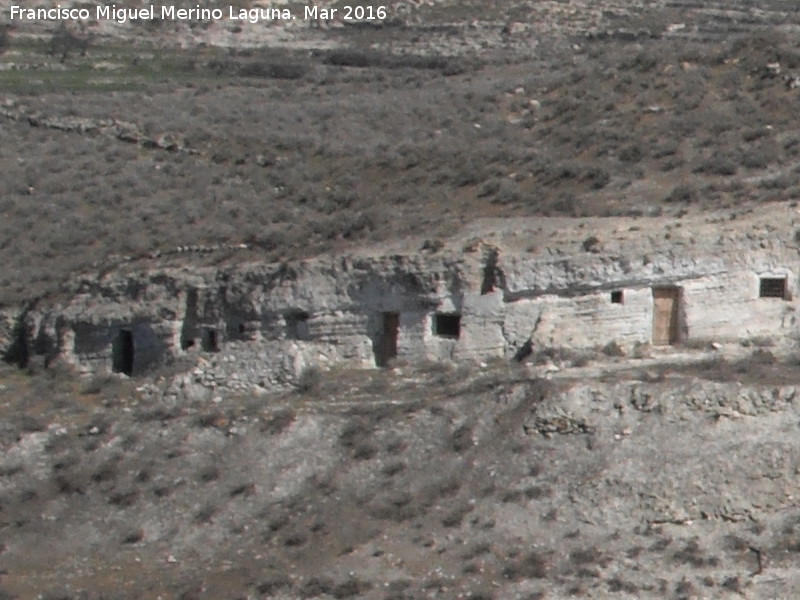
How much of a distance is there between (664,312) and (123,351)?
33.1 ft

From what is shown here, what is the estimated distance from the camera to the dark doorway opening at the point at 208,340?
3203 centimetres

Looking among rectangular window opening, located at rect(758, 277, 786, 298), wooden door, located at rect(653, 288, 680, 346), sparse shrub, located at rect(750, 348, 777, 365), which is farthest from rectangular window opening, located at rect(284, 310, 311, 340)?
rectangular window opening, located at rect(758, 277, 786, 298)

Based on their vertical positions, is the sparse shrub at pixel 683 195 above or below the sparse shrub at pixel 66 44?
below

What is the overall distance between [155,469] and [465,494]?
5205mm

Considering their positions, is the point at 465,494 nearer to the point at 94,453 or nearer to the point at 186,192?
the point at 94,453

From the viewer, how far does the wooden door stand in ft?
97.7

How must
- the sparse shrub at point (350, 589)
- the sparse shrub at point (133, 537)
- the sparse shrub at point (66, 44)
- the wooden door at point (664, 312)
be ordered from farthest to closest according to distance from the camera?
1. the sparse shrub at point (66, 44)
2. the wooden door at point (664, 312)
3. the sparse shrub at point (133, 537)
4. the sparse shrub at point (350, 589)

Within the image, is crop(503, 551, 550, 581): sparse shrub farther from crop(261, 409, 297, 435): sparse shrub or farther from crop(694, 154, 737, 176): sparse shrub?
crop(694, 154, 737, 176): sparse shrub

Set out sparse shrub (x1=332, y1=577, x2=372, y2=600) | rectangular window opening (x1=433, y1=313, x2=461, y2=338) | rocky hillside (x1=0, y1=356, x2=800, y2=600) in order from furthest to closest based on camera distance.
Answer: rectangular window opening (x1=433, y1=313, x2=461, y2=338), rocky hillside (x1=0, y1=356, x2=800, y2=600), sparse shrub (x1=332, y1=577, x2=372, y2=600)

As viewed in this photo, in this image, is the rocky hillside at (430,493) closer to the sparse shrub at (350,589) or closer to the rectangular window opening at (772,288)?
the sparse shrub at (350,589)

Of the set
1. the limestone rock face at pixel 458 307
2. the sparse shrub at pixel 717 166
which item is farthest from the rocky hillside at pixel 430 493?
the sparse shrub at pixel 717 166

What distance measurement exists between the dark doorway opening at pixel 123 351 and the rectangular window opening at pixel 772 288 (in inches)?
452

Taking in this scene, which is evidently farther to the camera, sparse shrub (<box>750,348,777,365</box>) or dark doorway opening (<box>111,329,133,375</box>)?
dark doorway opening (<box>111,329,133,375</box>)

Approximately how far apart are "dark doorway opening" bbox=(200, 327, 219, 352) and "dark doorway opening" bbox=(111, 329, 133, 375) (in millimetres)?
1539
